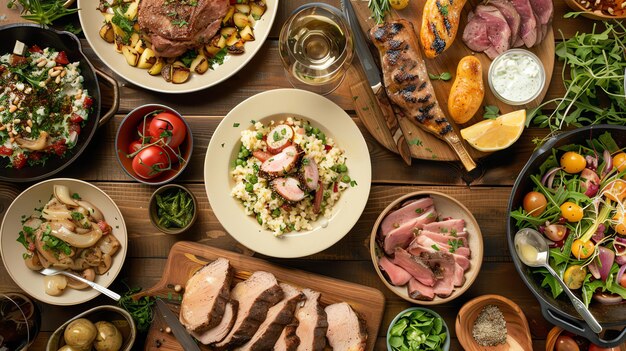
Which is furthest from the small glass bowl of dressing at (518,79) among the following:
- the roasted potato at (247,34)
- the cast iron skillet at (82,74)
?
the cast iron skillet at (82,74)

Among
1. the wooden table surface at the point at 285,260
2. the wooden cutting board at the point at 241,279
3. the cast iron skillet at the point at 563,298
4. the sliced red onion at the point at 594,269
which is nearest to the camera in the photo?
the cast iron skillet at the point at 563,298

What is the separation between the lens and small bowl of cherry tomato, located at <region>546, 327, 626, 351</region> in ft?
9.31

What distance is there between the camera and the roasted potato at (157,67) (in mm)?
2857

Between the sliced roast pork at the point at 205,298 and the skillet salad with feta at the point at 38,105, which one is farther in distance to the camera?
the skillet salad with feta at the point at 38,105

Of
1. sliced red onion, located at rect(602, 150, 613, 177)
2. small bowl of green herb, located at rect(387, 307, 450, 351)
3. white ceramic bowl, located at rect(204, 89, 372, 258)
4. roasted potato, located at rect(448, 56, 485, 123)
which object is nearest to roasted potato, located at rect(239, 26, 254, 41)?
white ceramic bowl, located at rect(204, 89, 372, 258)

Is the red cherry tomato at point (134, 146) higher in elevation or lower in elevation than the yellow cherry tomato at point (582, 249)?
higher

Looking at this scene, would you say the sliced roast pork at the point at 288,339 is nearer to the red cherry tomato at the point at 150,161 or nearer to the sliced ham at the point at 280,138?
the sliced ham at the point at 280,138

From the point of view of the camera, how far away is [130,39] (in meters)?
2.88

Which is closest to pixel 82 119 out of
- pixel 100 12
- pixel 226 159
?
pixel 100 12

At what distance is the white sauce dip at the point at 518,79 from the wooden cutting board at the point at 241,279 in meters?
1.27

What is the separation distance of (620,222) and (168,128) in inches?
93.2

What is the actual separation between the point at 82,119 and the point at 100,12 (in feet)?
1.93

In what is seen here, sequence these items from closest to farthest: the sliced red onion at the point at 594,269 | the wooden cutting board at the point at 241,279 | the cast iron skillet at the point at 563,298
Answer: the cast iron skillet at the point at 563,298, the sliced red onion at the point at 594,269, the wooden cutting board at the point at 241,279

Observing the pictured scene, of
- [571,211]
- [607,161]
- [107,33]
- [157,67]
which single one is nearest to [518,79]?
[607,161]
